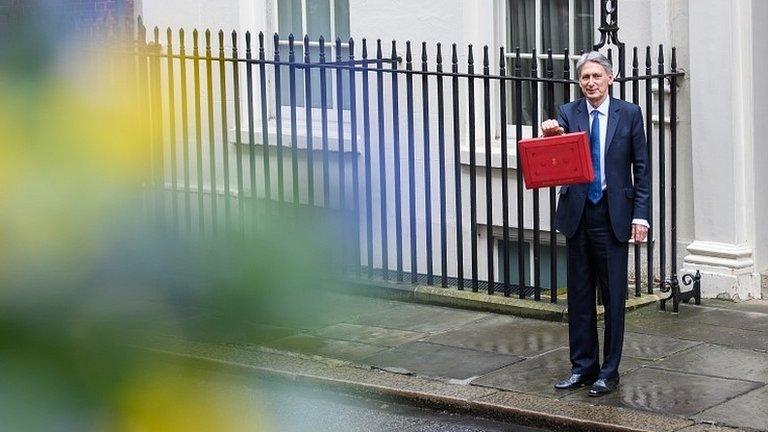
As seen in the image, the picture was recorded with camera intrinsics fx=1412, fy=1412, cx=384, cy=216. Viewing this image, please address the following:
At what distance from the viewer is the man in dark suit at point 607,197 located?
717 centimetres

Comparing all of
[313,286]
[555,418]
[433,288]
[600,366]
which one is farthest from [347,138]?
[313,286]

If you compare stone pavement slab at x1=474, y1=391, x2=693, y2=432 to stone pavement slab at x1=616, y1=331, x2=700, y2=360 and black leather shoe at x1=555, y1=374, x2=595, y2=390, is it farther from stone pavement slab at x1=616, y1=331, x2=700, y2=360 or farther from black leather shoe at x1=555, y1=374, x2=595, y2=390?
stone pavement slab at x1=616, y1=331, x2=700, y2=360

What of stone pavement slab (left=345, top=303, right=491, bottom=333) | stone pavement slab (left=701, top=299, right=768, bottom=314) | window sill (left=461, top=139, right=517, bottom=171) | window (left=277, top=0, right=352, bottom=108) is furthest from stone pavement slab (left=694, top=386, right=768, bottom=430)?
window (left=277, top=0, right=352, bottom=108)

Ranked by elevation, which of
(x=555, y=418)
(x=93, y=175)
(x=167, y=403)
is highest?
(x=93, y=175)

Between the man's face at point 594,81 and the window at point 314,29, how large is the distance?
4866 millimetres

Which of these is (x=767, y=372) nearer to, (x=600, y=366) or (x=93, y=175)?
(x=600, y=366)

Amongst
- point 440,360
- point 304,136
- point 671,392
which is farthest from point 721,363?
point 304,136

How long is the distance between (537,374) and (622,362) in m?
0.52

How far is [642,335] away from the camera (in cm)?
863

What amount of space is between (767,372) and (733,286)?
1.78 metres

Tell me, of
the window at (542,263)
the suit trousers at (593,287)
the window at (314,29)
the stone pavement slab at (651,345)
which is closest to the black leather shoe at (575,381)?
the suit trousers at (593,287)

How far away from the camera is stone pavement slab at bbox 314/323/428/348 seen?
29.2 ft

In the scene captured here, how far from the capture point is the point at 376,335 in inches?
359

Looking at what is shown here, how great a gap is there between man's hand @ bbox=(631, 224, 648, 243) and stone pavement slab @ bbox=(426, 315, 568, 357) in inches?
57.8
